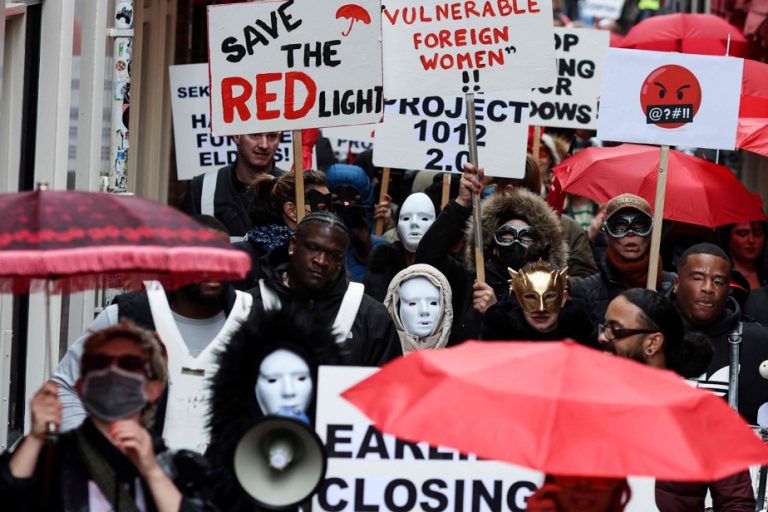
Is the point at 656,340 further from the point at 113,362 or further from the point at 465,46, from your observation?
the point at 465,46

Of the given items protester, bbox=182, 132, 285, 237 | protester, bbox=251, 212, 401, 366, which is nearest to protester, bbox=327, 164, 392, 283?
protester, bbox=182, 132, 285, 237

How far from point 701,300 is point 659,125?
1.33 meters

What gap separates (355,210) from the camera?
34.3ft

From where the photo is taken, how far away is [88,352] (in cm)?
568

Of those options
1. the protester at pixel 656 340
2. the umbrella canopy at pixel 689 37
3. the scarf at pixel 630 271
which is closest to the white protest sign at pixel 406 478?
the protester at pixel 656 340

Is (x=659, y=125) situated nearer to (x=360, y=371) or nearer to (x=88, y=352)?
(x=360, y=371)

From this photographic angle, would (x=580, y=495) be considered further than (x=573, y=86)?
No

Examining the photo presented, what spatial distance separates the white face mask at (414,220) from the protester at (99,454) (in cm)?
452

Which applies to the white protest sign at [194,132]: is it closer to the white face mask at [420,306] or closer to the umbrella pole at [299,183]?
the umbrella pole at [299,183]

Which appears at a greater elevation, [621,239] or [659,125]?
[659,125]

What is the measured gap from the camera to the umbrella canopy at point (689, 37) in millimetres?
16547

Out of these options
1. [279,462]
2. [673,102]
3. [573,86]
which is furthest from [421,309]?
[573,86]

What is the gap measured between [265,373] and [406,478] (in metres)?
0.98

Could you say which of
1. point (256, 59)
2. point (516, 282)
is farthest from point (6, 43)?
point (516, 282)
